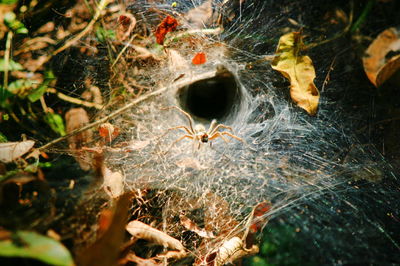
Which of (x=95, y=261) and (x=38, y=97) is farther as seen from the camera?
(x=38, y=97)

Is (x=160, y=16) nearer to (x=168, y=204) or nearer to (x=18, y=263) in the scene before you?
(x=168, y=204)

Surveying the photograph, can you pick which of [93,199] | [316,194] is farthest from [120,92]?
[316,194]

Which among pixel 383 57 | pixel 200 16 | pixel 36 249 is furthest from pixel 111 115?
pixel 383 57

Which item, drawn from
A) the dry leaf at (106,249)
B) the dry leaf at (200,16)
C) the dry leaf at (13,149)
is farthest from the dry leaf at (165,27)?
the dry leaf at (106,249)

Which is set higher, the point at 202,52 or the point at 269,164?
the point at 202,52

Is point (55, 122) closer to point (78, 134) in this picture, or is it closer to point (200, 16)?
point (78, 134)

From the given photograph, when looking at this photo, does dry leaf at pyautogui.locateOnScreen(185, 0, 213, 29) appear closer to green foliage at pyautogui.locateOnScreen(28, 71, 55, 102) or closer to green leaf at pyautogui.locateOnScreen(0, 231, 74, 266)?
green foliage at pyautogui.locateOnScreen(28, 71, 55, 102)

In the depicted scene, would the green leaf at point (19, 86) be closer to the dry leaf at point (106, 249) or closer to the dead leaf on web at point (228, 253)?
the dry leaf at point (106, 249)
